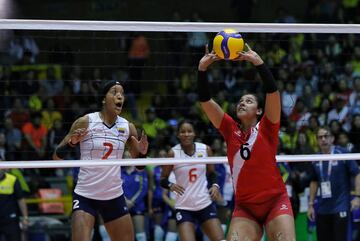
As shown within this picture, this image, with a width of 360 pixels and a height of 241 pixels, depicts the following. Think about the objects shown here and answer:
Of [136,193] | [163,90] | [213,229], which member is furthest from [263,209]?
[163,90]

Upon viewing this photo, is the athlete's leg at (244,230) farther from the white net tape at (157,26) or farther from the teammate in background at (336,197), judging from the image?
the teammate in background at (336,197)

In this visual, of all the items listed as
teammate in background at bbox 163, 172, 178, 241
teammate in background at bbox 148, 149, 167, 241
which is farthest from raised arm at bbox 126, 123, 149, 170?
teammate in background at bbox 148, 149, 167, 241

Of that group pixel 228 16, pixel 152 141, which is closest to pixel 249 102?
pixel 152 141

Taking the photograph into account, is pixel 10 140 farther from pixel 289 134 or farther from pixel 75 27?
pixel 75 27

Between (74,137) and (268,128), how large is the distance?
6.53 ft

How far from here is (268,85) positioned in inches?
326

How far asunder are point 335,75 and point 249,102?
7735mm

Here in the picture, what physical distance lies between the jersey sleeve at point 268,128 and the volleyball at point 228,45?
2.25 feet

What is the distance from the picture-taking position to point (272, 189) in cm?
854

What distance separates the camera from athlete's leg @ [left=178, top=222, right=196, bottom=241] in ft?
36.3

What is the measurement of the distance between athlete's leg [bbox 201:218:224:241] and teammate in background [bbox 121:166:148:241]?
284 cm

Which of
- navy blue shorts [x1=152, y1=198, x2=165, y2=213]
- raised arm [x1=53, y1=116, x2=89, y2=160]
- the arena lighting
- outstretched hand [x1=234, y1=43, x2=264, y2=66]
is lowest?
navy blue shorts [x1=152, y1=198, x2=165, y2=213]

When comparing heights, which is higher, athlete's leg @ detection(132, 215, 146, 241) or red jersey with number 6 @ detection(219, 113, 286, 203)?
red jersey with number 6 @ detection(219, 113, 286, 203)

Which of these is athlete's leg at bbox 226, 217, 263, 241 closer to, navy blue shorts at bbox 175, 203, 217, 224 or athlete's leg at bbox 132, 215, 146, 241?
navy blue shorts at bbox 175, 203, 217, 224
